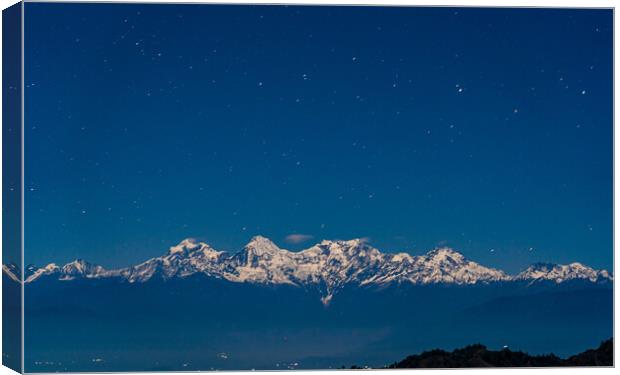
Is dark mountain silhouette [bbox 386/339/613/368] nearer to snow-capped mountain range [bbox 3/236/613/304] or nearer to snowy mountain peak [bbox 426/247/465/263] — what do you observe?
snow-capped mountain range [bbox 3/236/613/304]

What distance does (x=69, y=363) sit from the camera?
36.3ft

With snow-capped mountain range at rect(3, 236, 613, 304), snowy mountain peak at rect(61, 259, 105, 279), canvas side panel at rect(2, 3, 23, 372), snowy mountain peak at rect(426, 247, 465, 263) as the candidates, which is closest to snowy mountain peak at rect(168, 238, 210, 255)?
snow-capped mountain range at rect(3, 236, 613, 304)

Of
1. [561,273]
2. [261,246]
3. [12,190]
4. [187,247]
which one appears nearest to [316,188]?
[261,246]

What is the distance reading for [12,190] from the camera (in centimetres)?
1096

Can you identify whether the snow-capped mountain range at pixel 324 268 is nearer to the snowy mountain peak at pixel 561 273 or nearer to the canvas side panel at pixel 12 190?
the snowy mountain peak at pixel 561 273

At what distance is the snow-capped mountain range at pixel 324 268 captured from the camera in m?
11.2

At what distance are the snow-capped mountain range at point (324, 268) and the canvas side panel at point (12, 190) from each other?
41 cm

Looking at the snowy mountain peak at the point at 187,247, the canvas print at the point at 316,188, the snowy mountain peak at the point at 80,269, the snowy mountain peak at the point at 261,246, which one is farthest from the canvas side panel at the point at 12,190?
the snowy mountain peak at the point at 261,246

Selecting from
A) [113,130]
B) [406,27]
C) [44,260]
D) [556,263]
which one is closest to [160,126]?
[113,130]

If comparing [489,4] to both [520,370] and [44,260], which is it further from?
[44,260]

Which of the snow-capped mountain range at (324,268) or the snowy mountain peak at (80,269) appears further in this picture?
the snow-capped mountain range at (324,268)

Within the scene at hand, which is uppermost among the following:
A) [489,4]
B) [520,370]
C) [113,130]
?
[489,4]

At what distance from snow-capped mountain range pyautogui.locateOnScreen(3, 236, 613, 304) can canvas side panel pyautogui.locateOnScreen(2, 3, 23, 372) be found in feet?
1.35

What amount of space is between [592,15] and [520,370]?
2851mm
